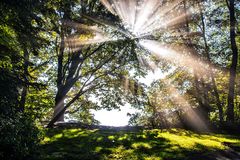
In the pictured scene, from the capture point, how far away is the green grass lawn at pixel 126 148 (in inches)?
433

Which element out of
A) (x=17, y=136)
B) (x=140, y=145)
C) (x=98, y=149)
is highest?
(x=17, y=136)

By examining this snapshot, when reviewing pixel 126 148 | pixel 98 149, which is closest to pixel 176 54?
pixel 126 148

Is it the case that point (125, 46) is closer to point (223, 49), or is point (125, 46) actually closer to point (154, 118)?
point (154, 118)

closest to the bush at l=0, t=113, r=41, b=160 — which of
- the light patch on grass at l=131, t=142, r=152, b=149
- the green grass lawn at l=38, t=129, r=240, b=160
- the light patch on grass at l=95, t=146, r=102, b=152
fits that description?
the green grass lawn at l=38, t=129, r=240, b=160

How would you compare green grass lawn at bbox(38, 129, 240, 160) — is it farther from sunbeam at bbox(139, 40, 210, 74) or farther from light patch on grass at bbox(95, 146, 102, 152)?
sunbeam at bbox(139, 40, 210, 74)

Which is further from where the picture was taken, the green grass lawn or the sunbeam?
the sunbeam

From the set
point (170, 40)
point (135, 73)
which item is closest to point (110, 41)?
point (135, 73)

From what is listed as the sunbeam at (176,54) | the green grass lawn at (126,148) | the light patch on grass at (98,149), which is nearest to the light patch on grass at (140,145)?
the green grass lawn at (126,148)

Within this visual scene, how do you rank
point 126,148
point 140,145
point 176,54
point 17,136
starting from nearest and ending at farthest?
1. point 17,136
2. point 126,148
3. point 140,145
4. point 176,54

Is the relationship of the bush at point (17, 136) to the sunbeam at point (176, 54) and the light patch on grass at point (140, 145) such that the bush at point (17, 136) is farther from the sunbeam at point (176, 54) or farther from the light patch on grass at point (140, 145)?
the sunbeam at point (176, 54)

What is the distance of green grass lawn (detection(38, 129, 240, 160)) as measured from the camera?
10992mm

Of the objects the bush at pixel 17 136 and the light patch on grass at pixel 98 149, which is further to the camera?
the light patch on grass at pixel 98 149

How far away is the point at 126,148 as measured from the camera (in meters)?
12.2

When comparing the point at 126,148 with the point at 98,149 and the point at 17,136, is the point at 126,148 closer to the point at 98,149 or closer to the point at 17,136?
the point at 98,149
